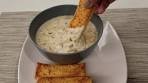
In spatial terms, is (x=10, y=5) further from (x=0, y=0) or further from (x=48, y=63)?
(x=48, y=63)

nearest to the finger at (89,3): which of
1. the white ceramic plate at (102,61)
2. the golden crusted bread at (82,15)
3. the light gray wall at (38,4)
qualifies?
the golden crusted bread at (82,15)

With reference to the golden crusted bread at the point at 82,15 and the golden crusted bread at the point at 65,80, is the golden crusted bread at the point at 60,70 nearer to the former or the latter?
the golden crusted bread at the point at 65,80

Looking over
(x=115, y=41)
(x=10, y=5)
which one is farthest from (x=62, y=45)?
(x=10, y=5)

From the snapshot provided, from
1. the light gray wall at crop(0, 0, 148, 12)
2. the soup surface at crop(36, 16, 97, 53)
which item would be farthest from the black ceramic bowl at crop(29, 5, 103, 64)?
the light gray wall at crop(0, 0, 148, 12)

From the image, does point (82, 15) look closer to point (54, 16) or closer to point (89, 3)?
point (89, 3)

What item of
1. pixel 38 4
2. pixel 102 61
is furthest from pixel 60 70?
pixel 38 4
